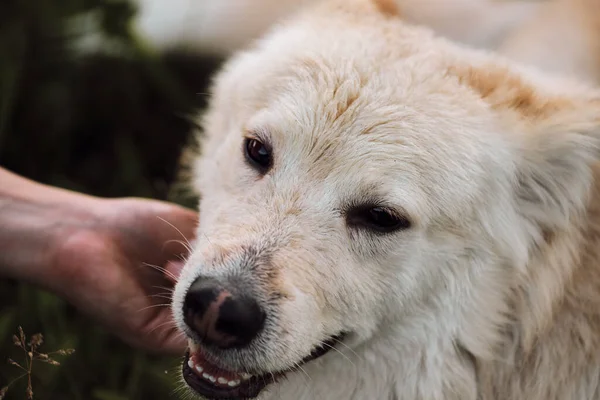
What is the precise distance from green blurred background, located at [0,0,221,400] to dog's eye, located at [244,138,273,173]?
1.21m

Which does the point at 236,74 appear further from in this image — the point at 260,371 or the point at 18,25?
the point at 18,25

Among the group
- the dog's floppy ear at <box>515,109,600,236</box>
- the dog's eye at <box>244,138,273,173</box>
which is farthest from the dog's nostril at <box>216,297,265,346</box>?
the dog's floppy ear at <box>515,109,600,236</box>

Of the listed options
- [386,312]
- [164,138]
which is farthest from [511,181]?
[164,138]

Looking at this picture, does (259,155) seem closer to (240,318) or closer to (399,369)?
(240,318)

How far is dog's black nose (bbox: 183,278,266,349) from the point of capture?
1.82 metres

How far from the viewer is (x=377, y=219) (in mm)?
1979

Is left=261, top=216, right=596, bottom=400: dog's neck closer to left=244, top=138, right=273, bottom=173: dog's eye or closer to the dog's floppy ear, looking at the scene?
the dog's floppy ear

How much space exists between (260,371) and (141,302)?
0.71m

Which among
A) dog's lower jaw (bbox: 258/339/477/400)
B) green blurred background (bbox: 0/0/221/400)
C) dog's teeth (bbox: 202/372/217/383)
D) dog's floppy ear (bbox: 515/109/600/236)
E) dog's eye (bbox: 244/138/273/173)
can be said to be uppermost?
dog's floppy ear (bbox: 515/109/600/236)

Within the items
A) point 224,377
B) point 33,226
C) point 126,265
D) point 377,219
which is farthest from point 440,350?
point 33,226

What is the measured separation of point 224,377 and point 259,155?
704 millimetres

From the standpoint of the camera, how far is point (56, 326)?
3.15 m

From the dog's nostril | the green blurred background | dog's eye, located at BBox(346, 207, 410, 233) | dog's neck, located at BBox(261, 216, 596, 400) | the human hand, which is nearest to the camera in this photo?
the dog's nostril

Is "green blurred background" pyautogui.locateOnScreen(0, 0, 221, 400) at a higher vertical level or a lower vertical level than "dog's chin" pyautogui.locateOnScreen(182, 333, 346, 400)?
lower
